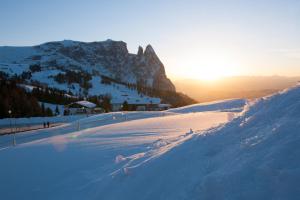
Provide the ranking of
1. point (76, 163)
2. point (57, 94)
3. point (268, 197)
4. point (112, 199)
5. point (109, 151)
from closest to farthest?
point (268, 197) → point (112, 199) → point (76, 163) → point (109, 151) → point (57, 94)

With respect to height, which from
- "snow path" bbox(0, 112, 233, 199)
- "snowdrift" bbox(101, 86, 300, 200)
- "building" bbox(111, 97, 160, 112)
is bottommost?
"building" bbox(111, 97, 160, 112)

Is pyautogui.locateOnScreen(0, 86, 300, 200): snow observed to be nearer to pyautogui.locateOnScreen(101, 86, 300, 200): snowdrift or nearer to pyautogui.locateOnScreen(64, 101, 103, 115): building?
pyautogui.locateOnScreen(101, 86, 300, 200): snowdrift

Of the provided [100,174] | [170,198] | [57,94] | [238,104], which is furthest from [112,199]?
[57,94]

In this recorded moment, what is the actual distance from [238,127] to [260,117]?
54 cm

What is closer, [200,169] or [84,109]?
[200,169]

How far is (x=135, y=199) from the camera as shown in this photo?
259 inches

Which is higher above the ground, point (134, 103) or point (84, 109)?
point (84, 109)

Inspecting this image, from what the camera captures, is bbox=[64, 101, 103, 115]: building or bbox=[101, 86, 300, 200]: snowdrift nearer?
bbox=[101, 86, 300, 200]: snowdrift

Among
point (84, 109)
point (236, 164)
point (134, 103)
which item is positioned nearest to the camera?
point (236, 164)

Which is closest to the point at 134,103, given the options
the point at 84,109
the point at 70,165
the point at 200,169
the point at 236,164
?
the point at 84,109

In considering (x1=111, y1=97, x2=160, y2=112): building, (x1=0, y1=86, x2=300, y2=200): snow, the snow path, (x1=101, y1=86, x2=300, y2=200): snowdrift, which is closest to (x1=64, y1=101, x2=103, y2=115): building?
(x1=111, y1=97, x2=160, y2=112): building

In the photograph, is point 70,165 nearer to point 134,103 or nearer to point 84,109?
point 84,109

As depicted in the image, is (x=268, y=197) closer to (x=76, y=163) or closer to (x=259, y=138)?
(x=259, y=138)

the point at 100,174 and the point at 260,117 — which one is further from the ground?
→ the point at 260,117
